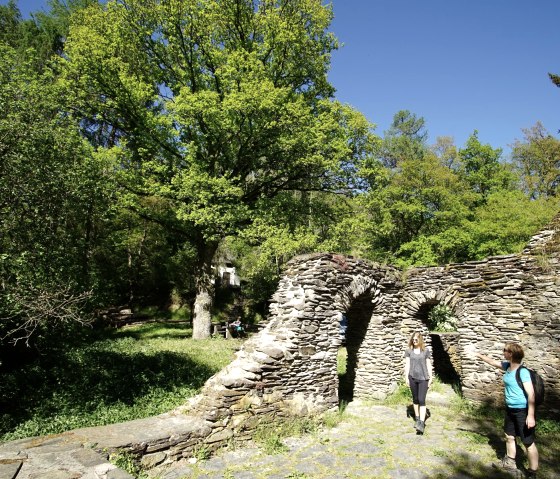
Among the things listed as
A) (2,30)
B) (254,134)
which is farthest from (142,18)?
(2,30)

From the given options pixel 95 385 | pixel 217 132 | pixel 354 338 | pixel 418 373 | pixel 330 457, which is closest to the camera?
pixel 330 457

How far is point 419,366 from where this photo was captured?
692 centimetres

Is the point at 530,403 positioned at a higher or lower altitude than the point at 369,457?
higher

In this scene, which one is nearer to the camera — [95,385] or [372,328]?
[95,385]

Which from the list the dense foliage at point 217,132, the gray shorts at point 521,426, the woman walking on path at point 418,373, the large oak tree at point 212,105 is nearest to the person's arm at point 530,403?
the gray shorts at point 521,426

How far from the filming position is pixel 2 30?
72.6ft

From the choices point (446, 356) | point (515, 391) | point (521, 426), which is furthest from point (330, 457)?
point (446, 356)

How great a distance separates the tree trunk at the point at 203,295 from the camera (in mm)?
15711

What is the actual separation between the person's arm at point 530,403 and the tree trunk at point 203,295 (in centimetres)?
1272

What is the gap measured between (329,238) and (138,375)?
9.00m

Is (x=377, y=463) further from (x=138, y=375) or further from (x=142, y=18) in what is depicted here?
(x=142, y=18)

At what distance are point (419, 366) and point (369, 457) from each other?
2038 mm

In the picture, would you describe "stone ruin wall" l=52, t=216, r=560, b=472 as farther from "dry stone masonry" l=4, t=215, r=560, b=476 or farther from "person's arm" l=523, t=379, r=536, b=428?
"person's arm" l=523, t=379, r=536, b=428

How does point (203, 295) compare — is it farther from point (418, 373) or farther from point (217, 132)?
point (418, 373)
